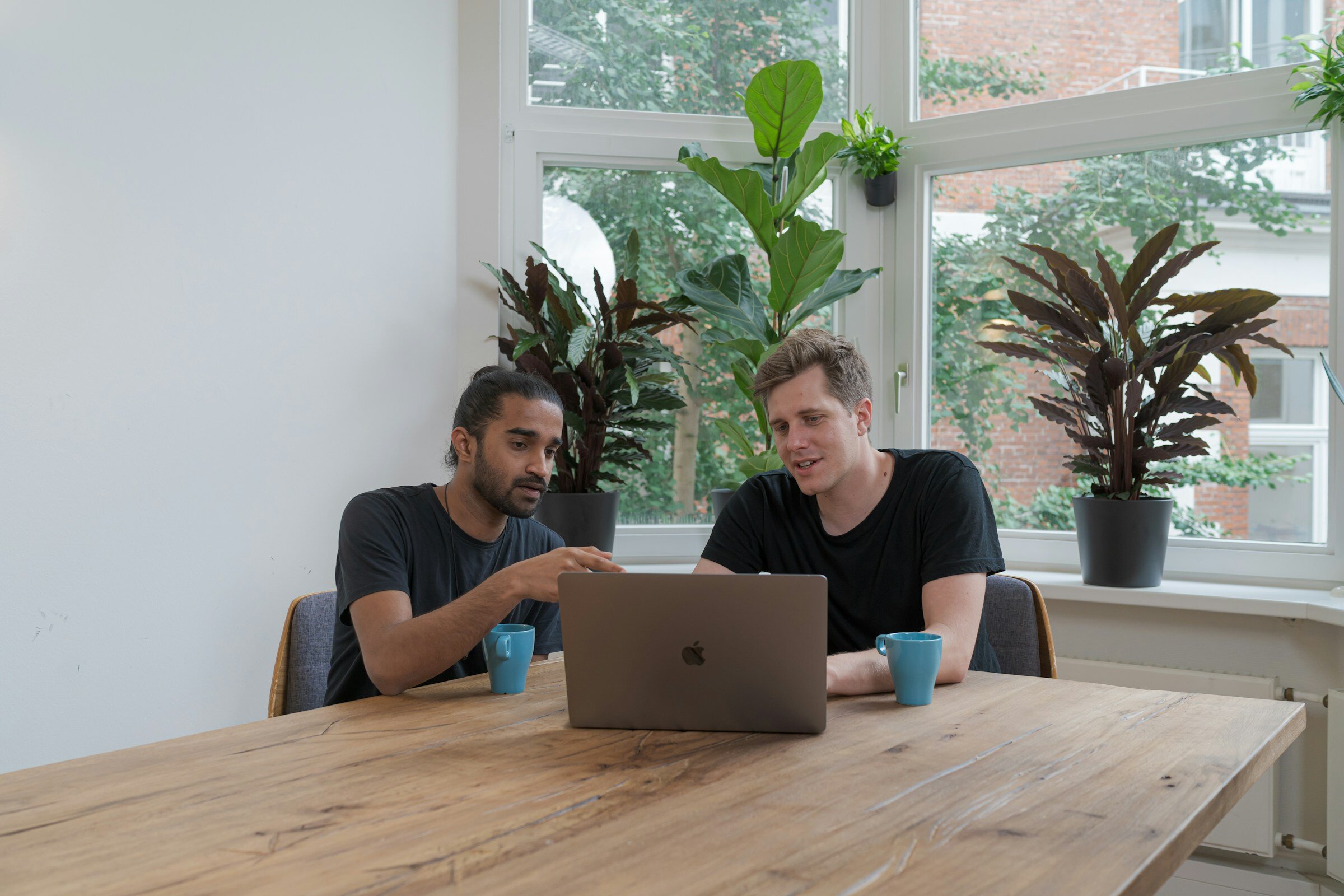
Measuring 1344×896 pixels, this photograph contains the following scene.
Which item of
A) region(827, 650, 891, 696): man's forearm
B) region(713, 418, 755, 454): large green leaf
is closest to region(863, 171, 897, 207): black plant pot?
region(713, 418, 755, 454): large green leaf

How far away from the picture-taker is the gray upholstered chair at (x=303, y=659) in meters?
1.74

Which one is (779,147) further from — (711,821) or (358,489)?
(711,821)

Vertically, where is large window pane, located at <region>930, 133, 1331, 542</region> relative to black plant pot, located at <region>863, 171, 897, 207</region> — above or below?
below

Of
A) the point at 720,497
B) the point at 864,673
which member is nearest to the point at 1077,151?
the point at 720,497

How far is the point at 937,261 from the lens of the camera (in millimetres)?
3291

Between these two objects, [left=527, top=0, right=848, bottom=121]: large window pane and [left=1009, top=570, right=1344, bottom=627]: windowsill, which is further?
[left=527, top=0, right=848, bottom=121]: large window pane

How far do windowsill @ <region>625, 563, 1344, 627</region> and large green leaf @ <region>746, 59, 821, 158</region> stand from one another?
4.46ft

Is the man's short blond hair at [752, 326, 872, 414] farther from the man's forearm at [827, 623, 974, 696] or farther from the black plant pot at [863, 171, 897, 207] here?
the black plant pot at [863, 171, 897, 207]

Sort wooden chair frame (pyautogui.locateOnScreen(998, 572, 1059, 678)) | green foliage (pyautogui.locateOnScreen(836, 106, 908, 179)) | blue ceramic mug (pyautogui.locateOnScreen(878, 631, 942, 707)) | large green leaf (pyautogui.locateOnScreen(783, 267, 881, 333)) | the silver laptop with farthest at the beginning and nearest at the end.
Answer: green foliage (pyautogui.locateOnScreen(836, 106, 908, 179))
large green leaf (pyautogui.locateOnScreen(783, 267, 881, 333))
wooden chair frame (pyautogui.locateOnScreen(998, 572, 1059, 678))
blue ceramic mug (pyautogui.locateOnScreen(878, 631, 942, 707))
the silver laptop

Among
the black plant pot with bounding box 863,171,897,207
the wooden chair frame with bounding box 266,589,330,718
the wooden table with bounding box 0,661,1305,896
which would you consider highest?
the black plant pot with bounding box 863,171,897,207

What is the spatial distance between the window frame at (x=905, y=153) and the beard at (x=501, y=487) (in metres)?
1.41

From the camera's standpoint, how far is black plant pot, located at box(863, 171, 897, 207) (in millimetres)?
3242

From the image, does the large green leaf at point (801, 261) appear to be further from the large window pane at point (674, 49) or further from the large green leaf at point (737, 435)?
the large window pane at point (674, 49)

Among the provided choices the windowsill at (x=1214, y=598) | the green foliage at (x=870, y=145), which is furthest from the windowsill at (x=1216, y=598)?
the green foliage at (x=870, y=145)
